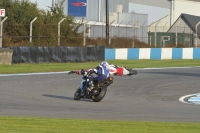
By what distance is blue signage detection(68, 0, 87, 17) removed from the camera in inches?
2104

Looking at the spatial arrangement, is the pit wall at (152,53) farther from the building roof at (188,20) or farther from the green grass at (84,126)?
the green grass at (84,126)

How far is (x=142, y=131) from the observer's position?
30.8 ft

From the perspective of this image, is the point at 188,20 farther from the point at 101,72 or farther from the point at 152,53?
the point at 101,72

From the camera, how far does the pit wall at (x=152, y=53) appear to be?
36.5m

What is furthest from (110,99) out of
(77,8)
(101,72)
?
(77,8)

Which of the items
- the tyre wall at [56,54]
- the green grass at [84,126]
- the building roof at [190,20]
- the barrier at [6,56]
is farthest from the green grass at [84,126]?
the building roof at [190,20]

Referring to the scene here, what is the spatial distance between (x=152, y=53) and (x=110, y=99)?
23.8m

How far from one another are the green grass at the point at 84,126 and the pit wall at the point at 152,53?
25.0m

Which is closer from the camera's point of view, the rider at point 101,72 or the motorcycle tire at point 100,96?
the rider at point 101,72

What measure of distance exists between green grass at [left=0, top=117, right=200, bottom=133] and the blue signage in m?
42.8

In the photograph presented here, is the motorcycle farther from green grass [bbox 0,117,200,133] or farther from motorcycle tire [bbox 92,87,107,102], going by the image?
green grass [bbox 0,117,200,133]

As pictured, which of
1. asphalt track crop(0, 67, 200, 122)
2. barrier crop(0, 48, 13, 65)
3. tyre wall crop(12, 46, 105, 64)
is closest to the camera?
asphalt track crop(0, 67, 200, 122)

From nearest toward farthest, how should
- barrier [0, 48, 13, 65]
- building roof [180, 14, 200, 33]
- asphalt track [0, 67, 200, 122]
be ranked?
asphalt track [0, 67, 200, 122]
barrier [0, 48, 13, 65]
building roof [180, 14, 200, 33]

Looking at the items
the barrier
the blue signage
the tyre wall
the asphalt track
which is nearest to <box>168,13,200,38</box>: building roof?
the blue signage
